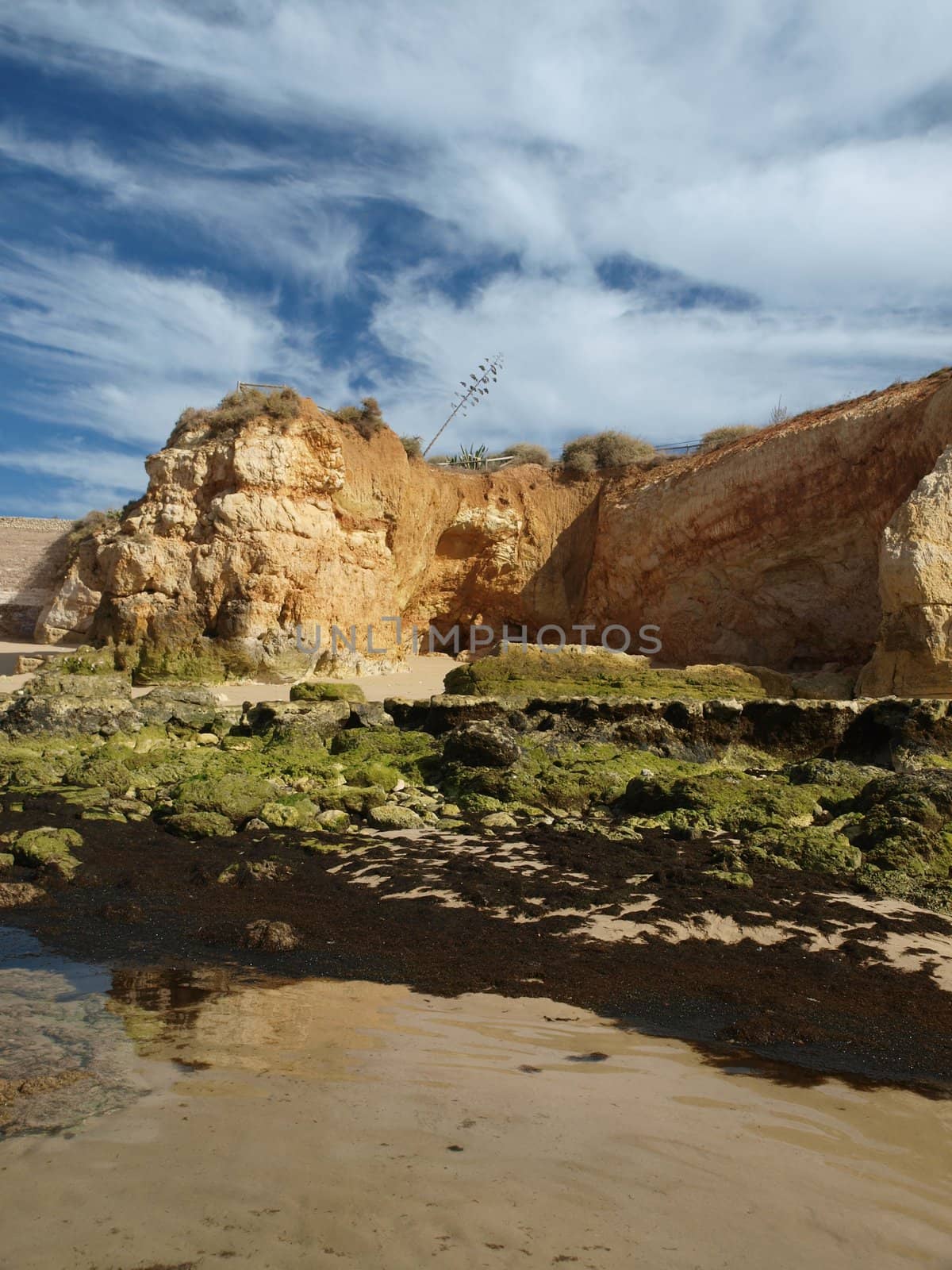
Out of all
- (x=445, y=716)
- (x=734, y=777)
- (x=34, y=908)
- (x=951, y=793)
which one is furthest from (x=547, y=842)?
(x=445, y=716)

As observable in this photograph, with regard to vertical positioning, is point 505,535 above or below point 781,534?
above

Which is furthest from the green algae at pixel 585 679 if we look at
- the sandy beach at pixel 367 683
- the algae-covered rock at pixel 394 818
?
the algae-covered rock at pixel 394 818

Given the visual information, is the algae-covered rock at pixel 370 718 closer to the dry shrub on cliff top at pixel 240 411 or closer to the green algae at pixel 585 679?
the green algae at pixel 585 679

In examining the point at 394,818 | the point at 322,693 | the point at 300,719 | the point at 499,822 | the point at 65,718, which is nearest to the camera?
the point at 499,822

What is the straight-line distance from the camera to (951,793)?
702 cm

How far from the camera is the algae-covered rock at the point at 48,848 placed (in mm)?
6645

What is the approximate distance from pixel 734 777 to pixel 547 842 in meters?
2.49

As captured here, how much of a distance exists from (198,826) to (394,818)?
5.51ft

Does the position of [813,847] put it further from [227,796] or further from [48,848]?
[48,848]

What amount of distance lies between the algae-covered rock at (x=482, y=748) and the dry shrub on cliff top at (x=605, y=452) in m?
20.3

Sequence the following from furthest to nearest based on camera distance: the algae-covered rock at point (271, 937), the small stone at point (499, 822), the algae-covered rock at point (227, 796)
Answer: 1. the algae-covered rock at point (227, 796)
2. the small stone at point (499, 822)
3. the algae-covered rock at point (271, 937)

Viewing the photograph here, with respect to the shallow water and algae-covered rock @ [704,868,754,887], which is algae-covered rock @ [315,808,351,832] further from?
the shallow water

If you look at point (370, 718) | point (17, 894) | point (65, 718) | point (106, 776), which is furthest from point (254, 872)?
point (65, 718)

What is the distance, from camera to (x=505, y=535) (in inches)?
1112
